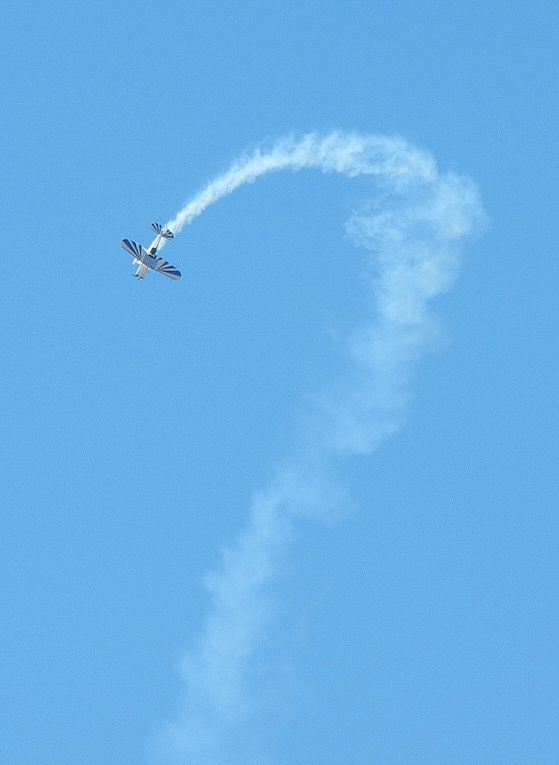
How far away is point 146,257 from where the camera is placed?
98.8m

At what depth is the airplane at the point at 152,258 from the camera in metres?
98.7

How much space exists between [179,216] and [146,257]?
12.7ft

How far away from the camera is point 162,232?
9881 centimetres

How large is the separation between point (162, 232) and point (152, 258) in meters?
1.98

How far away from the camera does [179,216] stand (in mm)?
97688

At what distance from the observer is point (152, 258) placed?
9894 centimetres

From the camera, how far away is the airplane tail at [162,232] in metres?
98.8

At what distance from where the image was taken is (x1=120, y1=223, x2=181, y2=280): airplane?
98.7m

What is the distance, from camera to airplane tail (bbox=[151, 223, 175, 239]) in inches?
3888
